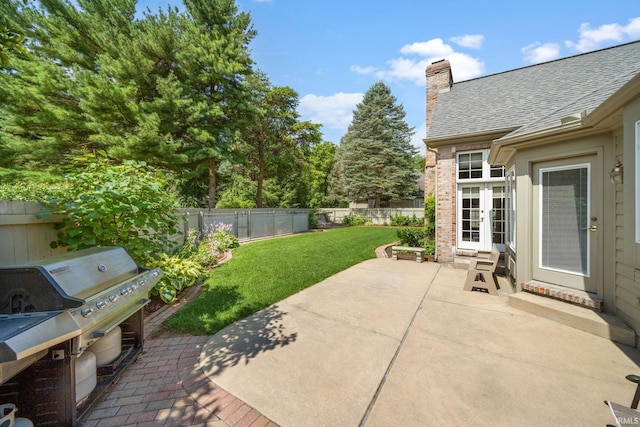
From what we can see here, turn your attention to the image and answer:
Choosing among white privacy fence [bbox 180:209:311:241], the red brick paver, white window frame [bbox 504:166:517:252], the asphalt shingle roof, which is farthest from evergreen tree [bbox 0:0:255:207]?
white window frame [bbox 504:166:517:252]

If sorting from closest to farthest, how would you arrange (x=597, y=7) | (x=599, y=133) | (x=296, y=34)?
1. (x=599, y=133)
2. (x=597, y=7)
3. (x=296, y=34)

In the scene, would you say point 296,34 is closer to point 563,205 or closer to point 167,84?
point 167,84

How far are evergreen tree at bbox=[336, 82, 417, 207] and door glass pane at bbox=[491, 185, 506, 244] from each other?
58.5ft

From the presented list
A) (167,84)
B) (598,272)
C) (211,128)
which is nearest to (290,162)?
(211,128)

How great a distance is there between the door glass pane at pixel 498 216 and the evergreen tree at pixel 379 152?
58.5 ft

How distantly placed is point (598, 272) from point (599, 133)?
212 centimetres

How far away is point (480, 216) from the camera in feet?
24.5

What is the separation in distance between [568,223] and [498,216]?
3.02 meters

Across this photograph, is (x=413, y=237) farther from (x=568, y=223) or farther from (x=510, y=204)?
(x=568, y=223)

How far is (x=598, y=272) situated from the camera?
4004 millimetres

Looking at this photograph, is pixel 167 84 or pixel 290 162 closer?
pixel 167 84

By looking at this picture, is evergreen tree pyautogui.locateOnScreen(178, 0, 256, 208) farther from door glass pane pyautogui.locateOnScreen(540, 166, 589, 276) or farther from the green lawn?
door glass pane pyautogui.locateOnScreen(540, 166, 589, 276)

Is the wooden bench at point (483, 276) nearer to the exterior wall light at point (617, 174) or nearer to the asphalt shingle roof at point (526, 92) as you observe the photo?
the exterior wall light at point (617, 174)

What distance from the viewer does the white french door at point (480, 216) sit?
725 cm
